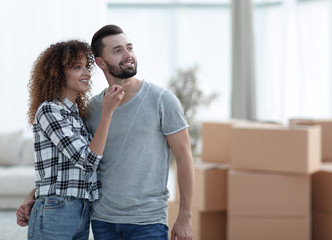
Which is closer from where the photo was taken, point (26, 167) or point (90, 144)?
point (90, 144)

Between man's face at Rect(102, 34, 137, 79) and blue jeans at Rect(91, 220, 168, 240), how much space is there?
1.51 ft

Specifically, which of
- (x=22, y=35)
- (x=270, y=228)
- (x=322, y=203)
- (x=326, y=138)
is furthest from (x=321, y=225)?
(x=22, y=35)

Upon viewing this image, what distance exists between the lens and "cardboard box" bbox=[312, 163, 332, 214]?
9.94ft

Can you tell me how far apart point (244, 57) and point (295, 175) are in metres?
2.84

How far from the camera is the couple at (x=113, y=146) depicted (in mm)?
1406

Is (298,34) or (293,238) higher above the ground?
(298,34)

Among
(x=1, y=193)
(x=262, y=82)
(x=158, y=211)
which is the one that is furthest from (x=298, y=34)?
(x=158, y=211)

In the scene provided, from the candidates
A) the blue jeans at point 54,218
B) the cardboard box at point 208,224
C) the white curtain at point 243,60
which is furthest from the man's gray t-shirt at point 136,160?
the white curtain at point 243,60

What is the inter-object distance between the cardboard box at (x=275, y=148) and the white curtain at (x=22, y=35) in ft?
10.6

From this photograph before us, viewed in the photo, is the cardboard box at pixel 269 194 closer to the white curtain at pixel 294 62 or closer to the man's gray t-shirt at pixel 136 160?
the man's gray t-shirt at pixel 136 160

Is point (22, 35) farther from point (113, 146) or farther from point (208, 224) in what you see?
point (113, 146)

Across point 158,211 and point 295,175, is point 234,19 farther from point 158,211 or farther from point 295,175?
point 158,211

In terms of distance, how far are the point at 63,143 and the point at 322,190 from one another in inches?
85.3

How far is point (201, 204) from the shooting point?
3.04 meters
